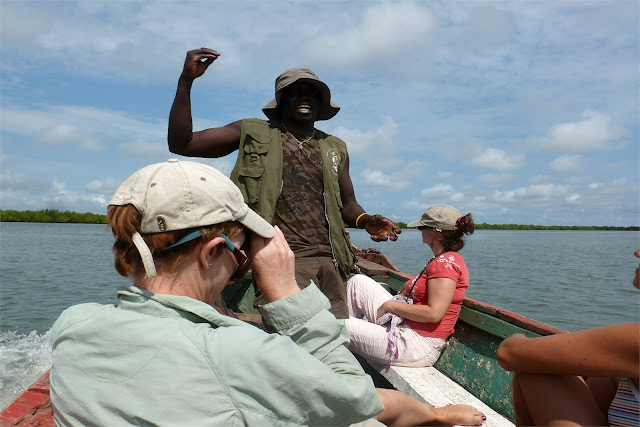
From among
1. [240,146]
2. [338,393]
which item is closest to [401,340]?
[240,146]

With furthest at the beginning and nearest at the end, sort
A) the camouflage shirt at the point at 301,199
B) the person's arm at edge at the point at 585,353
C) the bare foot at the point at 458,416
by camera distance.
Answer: the camouflage shirt at the point at 301,199 < the bare foot at the point at 458,416 < the person's arm at edge at the point at 585,353

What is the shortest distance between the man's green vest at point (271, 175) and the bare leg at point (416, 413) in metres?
1.42

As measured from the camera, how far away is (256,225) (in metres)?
1.43

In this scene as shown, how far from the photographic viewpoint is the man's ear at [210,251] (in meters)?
1.35

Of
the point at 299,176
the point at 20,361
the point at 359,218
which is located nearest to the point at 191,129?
the point at 299,176

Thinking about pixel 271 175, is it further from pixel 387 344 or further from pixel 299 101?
pixel 387 344

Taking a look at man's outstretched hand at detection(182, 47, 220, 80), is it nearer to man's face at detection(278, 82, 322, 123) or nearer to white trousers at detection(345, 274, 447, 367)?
man's face at detection(278, 82, 322, 123)

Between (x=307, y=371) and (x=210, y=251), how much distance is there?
433mm

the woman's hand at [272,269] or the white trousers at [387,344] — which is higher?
the woman's hand at [272,269]

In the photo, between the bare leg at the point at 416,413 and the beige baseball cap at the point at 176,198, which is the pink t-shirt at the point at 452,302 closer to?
the bare leg at the point at 416,413

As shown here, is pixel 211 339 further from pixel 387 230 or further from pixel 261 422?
pixel 387 230

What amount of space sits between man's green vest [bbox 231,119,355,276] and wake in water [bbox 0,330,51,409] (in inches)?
134

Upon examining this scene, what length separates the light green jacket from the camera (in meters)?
1.14

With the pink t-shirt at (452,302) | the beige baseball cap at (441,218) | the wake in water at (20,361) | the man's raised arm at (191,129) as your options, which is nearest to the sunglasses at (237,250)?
the man's raised arm at (191,129)
